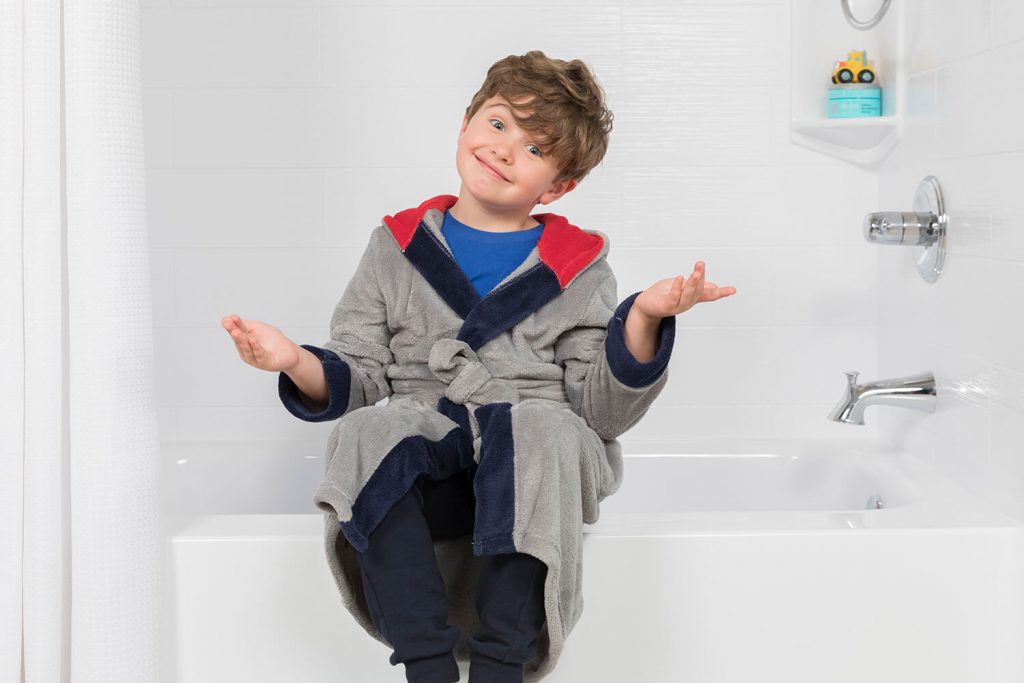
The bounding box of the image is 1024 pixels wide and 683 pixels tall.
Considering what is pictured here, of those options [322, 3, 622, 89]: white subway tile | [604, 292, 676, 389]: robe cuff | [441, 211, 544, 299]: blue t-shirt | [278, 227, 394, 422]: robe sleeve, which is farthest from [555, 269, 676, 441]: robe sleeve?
[322, 3, 622, 89]: white subway tile

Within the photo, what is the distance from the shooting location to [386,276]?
1428 millimetres

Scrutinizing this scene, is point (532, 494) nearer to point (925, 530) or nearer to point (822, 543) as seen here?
point (822, 543)

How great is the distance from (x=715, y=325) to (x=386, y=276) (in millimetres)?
910

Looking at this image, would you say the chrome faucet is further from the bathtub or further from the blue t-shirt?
the blue t-shirt

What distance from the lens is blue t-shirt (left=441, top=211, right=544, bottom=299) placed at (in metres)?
1.42

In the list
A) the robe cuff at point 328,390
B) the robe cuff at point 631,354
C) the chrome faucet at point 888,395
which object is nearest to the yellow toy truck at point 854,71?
the chrome faucet at point 888,395

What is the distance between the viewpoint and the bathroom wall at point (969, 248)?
148 centimetres

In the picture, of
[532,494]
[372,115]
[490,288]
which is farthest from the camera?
[372,115]

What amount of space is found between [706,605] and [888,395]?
1.98 ft

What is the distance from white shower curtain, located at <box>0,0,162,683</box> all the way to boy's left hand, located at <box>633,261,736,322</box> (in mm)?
564

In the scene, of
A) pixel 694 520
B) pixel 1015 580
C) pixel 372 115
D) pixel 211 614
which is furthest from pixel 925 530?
pixel 372 115

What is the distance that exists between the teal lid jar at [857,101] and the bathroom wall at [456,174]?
4.9 inches

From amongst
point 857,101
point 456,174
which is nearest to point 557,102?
point 456,174

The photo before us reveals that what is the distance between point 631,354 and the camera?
1.25 metres
